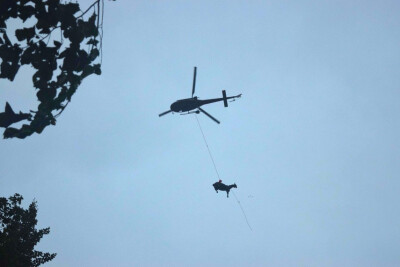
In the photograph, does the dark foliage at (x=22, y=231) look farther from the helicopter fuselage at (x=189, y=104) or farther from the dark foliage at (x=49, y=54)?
the dark foliage at (x=49, y=54)

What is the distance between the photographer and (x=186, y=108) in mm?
16344

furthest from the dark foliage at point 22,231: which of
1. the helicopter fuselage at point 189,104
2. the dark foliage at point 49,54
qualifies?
the dark foliage at point 49,54

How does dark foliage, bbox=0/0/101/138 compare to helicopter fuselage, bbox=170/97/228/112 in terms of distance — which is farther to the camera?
helicopter fuselage, bbox=170/97/228/112

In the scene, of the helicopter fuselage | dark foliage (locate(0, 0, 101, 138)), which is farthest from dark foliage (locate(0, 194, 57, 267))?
dark foliage (locate(0, 0, 101, 138))

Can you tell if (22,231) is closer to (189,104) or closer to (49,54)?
(189,104)

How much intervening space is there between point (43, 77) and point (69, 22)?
871 mm

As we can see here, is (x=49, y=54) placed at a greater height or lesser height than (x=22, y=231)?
lesser

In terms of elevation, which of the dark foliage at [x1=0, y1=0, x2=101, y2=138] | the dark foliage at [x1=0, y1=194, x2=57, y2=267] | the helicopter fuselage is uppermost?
the helicopter fuselage

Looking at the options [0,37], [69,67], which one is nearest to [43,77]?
[69,67]

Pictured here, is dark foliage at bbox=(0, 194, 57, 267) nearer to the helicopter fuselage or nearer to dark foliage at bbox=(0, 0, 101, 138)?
the helicopter fuselage

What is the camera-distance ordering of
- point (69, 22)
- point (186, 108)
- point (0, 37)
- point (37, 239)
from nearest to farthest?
point (0, 37)
point (69, 22)
point (186, 108)
point (37, 239)

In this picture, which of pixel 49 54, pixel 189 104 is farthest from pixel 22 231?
pixel 49 54

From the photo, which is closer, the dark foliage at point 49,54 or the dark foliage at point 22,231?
the dark foliage at point 49,54

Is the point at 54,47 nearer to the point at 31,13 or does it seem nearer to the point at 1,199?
the point at 31,13
